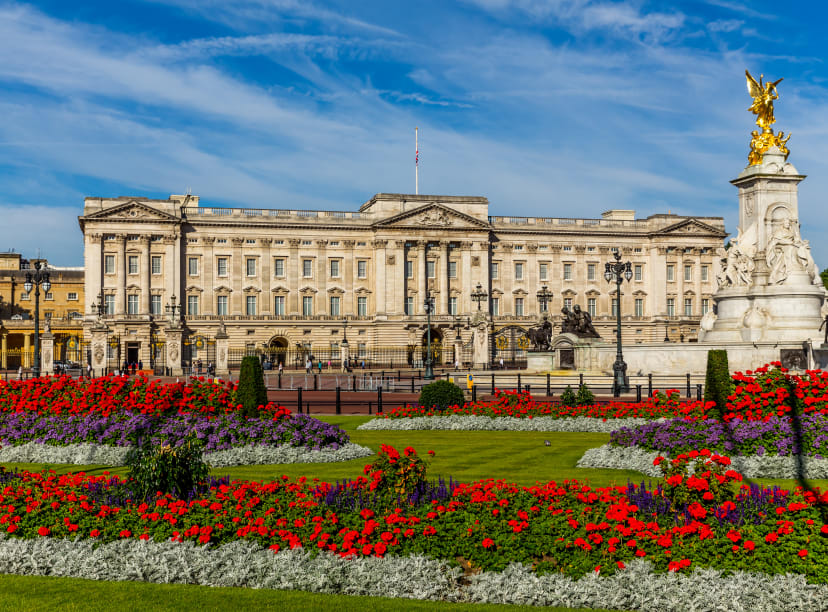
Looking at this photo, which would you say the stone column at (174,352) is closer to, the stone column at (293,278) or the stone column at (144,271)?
the stone column at (144,271)

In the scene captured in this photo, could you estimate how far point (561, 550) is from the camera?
8516mm

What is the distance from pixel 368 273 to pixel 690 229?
1382 inches

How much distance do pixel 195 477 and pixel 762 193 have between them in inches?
1195

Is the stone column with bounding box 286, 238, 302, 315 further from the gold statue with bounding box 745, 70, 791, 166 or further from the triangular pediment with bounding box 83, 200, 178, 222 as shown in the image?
the gold statue with bounding box 745, 70, 791, 166

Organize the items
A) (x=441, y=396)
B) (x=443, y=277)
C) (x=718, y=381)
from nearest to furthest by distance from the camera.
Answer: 1. (x=718, y=381)
2. (x=441, y=396)
3. (x=443, y=277)

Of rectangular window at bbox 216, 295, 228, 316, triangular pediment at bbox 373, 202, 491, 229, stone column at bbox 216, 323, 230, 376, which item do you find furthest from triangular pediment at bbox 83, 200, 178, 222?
stone column at bbox 216, 323, 230, 376

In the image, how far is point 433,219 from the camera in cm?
8688

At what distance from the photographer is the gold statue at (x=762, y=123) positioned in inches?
1393

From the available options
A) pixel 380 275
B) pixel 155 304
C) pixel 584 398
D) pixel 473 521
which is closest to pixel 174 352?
pixel 155 304

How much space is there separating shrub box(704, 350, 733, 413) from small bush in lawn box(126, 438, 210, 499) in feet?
33.8

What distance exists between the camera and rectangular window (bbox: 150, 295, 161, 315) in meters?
81.1

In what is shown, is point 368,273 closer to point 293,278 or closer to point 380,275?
point 380,275

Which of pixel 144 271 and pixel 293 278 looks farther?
pixel 293 278

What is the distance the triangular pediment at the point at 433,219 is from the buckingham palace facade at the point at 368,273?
12 centimetres
